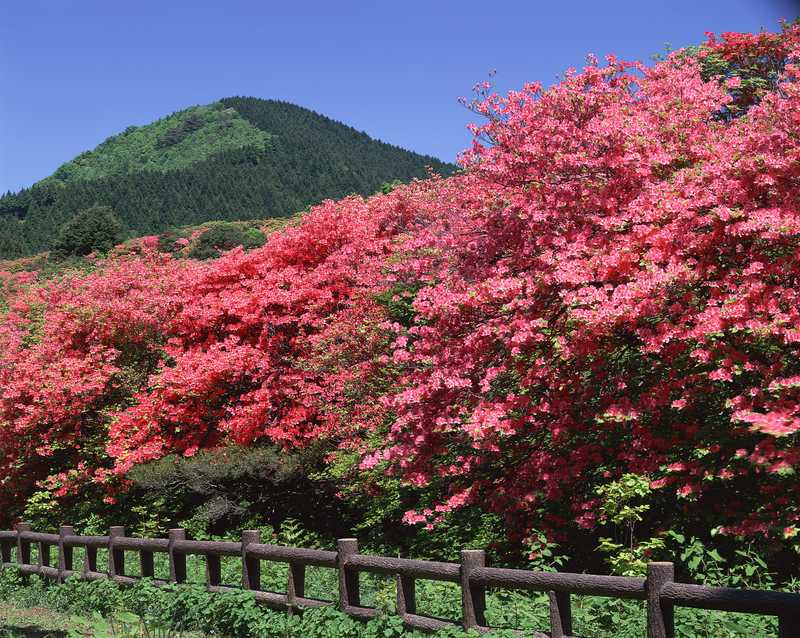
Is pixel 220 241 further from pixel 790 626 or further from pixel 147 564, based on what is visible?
pixel 790 626

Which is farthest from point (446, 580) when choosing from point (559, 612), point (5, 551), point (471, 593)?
point (5, 551)

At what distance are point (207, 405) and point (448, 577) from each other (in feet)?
35.8

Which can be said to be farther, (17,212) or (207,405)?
(17,212)

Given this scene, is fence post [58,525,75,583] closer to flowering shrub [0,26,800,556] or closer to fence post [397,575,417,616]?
flowering shrub [0,26,800,556]

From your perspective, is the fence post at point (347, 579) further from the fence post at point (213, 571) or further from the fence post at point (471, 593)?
the fence post at point (213, 571)

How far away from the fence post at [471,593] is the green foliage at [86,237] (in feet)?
170

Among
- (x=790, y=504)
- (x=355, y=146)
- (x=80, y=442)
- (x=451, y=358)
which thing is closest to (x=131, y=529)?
(x=80, y=442)

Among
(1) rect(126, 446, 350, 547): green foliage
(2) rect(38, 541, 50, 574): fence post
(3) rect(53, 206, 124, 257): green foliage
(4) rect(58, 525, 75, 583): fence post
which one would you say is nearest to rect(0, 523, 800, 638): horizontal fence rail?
(4) rect(58, 525, 75, 583): fence post

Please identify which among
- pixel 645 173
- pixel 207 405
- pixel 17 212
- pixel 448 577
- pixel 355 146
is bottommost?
pixel 448 577

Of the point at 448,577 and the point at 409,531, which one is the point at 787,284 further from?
the point at 409,531

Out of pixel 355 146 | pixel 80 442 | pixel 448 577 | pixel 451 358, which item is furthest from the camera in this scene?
pixel 355 146

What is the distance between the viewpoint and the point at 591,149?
9.70 m

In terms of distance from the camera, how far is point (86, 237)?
181 ft

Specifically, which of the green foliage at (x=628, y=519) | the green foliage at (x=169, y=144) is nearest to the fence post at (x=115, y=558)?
the green foliage at (x=628, y=519)
